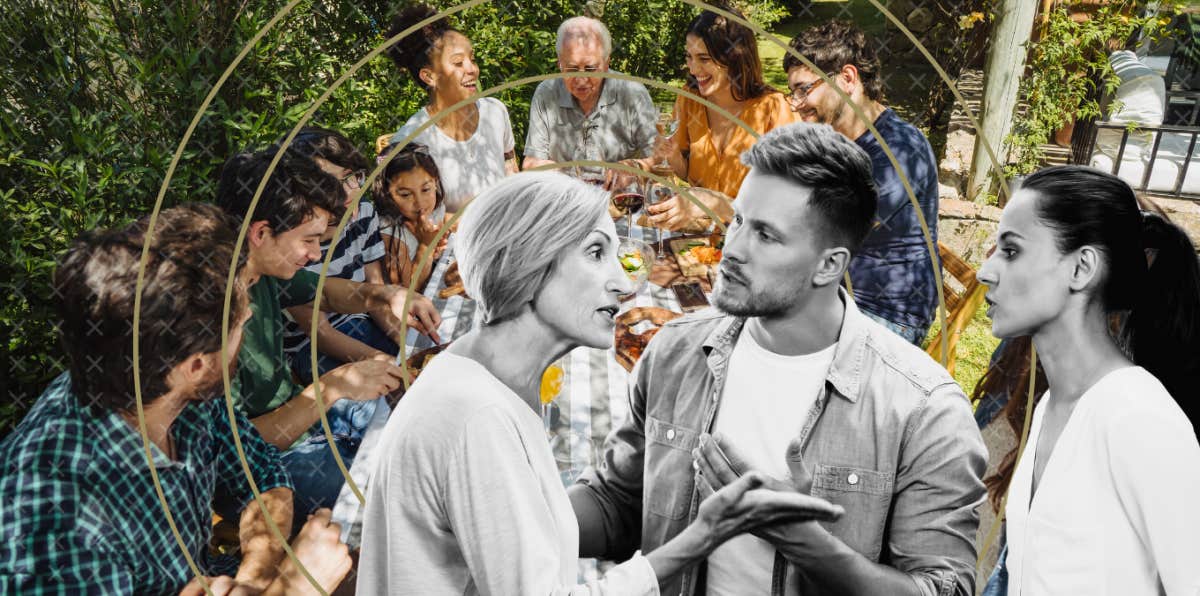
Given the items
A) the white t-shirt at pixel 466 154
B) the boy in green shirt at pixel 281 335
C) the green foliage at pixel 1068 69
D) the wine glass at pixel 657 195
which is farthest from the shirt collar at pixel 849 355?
the green foliage at pixel 1068 69

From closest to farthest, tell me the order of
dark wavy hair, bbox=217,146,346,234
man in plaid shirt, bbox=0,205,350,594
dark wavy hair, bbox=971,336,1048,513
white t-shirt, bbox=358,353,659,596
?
white t-shirt, bbox=358,353,659,596
man in plaid shirt, bbox=0,205,350,594
dark wavy hair, bbox=971,336,1048,513
dark wavy hair, bbox=217,146,346,234

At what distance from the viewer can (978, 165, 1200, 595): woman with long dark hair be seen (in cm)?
174

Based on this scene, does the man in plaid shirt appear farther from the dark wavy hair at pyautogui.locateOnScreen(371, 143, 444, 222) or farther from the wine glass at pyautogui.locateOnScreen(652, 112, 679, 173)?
the wine glass at pyautogui.locateOnScreen(652, 112, 679, 173)

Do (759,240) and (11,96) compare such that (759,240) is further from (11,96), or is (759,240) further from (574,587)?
(11,96)

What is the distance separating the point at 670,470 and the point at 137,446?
58.7 inches

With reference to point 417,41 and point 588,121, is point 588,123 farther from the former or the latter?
point 417,41

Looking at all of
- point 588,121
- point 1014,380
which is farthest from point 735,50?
point 1014,380

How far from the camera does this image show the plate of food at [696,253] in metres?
3.79

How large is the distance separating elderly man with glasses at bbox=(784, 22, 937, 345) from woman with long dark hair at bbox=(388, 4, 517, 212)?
60.9 inches

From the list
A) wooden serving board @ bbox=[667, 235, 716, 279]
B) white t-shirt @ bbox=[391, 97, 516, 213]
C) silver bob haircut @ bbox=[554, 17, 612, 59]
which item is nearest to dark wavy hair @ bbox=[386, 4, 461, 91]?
white t-shirt @ bbox=[391, 97, 516, 213]

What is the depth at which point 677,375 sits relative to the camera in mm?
2111

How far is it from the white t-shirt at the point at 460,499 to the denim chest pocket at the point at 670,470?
19.0 inches

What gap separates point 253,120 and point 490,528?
8.56ft

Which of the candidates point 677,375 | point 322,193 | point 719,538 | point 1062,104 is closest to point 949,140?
point 1062,104
